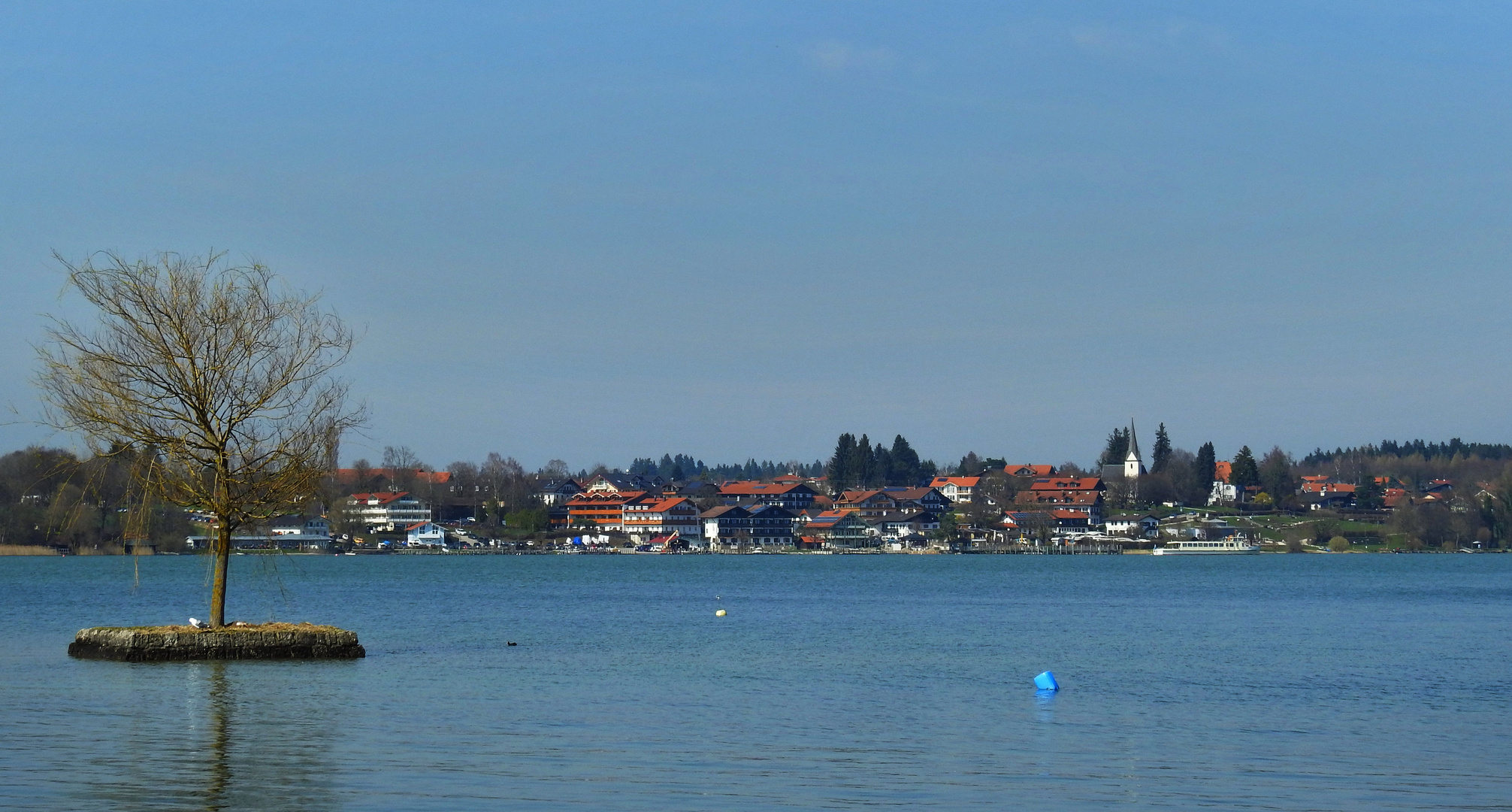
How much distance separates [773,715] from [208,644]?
1351cm

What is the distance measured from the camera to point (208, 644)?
31.7m

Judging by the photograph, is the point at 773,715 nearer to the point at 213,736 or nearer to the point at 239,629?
the point at 213,736

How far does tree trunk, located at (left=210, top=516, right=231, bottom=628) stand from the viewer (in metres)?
32.2

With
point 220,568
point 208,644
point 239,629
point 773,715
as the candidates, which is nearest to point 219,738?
point 773,715

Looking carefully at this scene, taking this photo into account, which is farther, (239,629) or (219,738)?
(239,629)

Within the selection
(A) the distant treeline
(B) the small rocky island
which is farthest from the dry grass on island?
(A) the distant treeline

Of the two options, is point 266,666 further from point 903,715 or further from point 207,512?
point 903,715

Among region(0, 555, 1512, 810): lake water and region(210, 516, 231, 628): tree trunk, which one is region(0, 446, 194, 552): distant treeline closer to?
region(0, 555, 1512, 810): lake water

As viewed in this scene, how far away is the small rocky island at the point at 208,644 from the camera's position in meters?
31.3

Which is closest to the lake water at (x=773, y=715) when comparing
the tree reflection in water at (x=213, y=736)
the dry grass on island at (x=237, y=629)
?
the tree reflection in water at (x=213, y=736)

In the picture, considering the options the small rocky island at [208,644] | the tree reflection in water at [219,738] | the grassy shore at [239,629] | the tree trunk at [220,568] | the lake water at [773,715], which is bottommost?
the lake water at [773,715]

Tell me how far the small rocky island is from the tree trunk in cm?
42

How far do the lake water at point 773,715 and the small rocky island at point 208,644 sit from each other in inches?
24.4

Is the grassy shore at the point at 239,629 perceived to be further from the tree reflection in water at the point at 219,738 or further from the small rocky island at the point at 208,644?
the tree reflection in water at the point at 219,738
